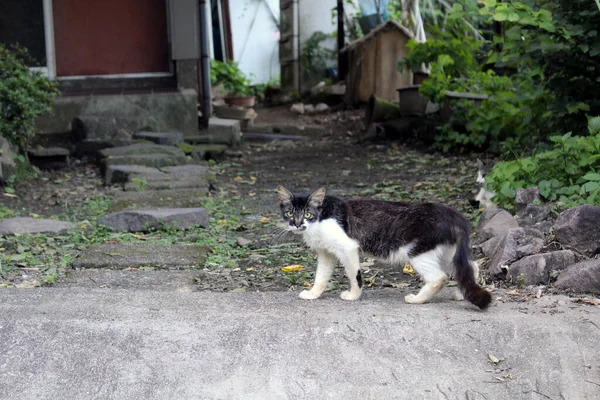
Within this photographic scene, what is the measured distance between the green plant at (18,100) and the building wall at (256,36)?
1152 cm

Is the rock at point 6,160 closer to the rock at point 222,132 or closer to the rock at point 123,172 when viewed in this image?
the rock at point 123,172

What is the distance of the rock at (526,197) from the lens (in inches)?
252

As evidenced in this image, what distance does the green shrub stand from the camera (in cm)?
600

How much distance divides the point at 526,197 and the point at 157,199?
3.96 m

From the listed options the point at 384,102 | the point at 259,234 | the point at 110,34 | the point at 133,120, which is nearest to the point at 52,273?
the point at 259,234

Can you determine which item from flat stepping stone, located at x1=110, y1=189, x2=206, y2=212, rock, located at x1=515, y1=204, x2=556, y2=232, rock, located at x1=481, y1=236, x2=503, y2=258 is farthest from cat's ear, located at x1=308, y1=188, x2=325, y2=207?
flat stepping stone, located at x1=110, y1=189, x2=206, y2=212

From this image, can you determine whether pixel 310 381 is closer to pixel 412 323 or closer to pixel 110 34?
pixel 412 323

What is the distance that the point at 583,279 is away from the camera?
470 cm

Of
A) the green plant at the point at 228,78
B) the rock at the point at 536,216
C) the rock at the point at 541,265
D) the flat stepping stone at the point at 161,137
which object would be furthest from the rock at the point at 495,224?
the green plant at the point at 228,78

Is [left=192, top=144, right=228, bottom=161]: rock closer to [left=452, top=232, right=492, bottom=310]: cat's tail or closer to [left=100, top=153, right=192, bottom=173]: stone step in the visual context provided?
[left=100, top=153, right=192, bottom=173]: stone step

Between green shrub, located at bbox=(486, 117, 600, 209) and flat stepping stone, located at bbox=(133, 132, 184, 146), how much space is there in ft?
19.6

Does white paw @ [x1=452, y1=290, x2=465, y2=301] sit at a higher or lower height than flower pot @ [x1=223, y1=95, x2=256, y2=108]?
lower

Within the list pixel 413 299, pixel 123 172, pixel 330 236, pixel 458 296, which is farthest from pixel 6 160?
pixel 458 296

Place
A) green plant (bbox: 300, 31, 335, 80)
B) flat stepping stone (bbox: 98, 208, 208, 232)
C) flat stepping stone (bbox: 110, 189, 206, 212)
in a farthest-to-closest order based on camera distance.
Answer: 1. green plant (bbox: 300, 31, 335, 80)
2. flat stepping stone (bbox: 110, 189, 206, 212)
3. flat stepping stone (bbox: 98, 208, 208, 232)
